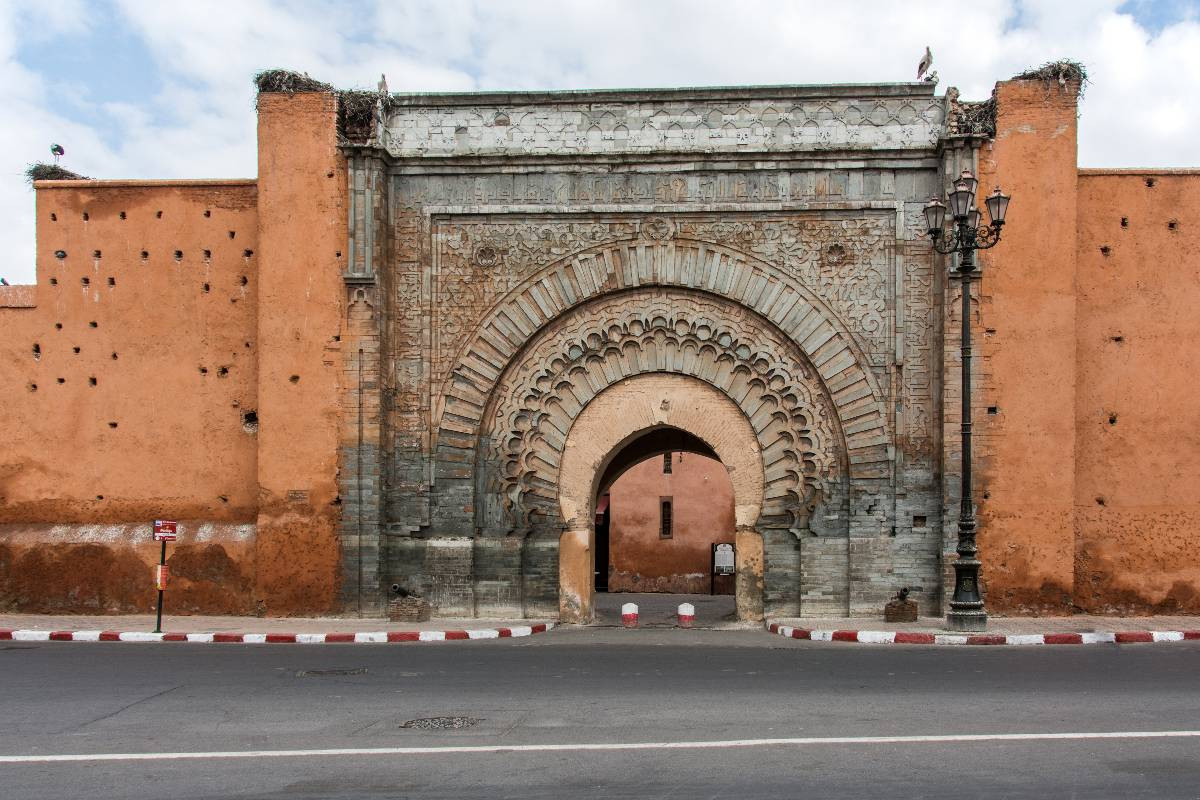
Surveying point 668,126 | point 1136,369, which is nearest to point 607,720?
point 668,126

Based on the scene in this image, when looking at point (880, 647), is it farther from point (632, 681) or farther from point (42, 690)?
point (42, 690)

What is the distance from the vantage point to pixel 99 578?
13.1 metres

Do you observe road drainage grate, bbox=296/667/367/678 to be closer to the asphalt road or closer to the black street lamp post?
the asphalt road

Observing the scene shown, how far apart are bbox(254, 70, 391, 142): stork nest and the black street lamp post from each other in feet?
20.2

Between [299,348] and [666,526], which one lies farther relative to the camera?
[666,526]

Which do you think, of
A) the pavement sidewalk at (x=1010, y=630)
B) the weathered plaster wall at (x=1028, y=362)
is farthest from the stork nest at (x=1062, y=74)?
the pavement sidewalk at (x=1010, y=630)

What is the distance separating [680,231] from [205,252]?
17.9 feet

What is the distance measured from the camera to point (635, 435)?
1309 cm

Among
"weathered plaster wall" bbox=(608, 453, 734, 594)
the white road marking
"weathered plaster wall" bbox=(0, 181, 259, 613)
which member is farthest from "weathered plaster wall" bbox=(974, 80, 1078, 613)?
"weathered plaster wall" bbox=(608, 453, 734, 594)

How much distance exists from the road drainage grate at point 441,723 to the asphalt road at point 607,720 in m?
0.07

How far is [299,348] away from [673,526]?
11425mm

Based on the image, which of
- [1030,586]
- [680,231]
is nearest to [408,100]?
[680,231]

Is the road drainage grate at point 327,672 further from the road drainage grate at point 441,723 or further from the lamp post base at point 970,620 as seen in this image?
the lamp post base at point 970,620

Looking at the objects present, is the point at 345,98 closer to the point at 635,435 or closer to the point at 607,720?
the point at 635,435
